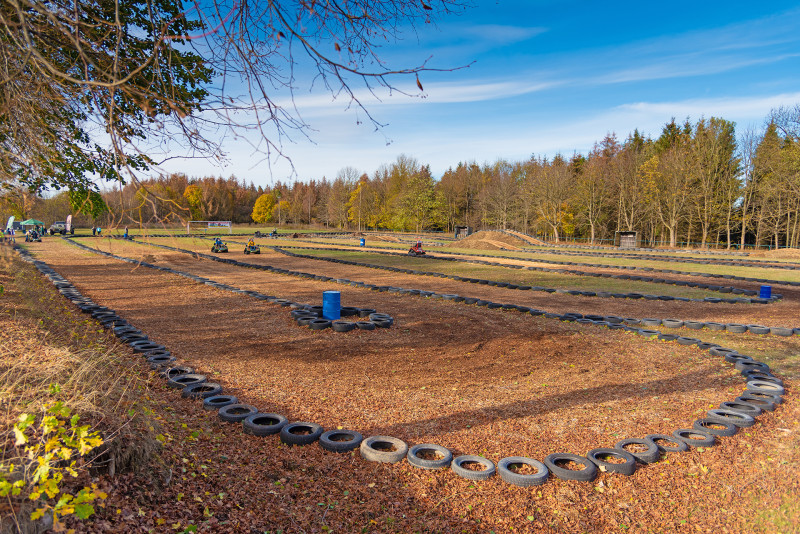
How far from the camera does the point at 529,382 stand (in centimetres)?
685

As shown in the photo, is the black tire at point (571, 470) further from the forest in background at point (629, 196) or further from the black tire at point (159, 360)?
the forest in background at point (629, 196)

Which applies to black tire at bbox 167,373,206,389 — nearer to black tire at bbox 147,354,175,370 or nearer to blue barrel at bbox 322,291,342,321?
black tire at bbox 147,354,175,370

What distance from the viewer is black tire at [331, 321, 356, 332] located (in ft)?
32.3

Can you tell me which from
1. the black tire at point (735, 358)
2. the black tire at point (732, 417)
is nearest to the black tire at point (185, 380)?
the black tire at point (732, 417)

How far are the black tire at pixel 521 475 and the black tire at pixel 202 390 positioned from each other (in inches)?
144

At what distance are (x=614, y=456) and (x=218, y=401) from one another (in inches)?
172

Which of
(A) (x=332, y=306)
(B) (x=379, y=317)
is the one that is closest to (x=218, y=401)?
(A) (x=332, y=306)

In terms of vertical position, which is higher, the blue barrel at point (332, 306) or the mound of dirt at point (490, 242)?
the mound of dirt at point (490, 242)

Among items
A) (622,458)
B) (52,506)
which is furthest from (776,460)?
(52,506)

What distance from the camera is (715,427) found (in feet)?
17.3

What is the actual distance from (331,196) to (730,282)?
71.2 meters

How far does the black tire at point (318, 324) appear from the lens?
9.98 meters

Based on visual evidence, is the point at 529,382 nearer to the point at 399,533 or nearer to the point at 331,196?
the point at 399,533

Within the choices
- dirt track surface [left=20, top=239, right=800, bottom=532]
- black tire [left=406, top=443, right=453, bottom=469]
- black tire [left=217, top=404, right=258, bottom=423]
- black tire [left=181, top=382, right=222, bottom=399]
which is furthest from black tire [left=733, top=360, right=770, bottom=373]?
black tire [left=181, top=382, right=222, bottom=399]
